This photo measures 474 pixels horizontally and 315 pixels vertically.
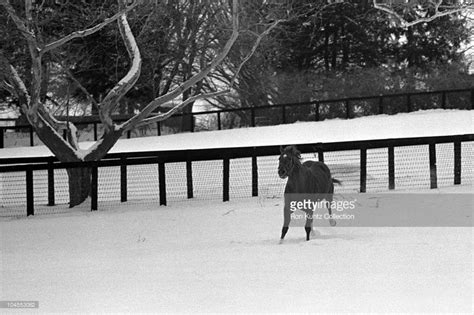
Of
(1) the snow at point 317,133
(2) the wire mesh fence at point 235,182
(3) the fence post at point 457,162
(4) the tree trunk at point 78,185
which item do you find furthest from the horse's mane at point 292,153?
(1) the snow at point 317,133

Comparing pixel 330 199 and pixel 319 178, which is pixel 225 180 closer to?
pixel 330 199

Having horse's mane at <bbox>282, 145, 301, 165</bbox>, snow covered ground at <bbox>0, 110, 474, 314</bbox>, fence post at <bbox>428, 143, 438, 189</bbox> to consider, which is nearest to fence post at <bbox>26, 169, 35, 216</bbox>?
snow covered ground at <bbox>0, 110, 474, 314</bbox>

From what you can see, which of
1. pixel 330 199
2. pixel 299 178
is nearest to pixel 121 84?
pixel 330 199

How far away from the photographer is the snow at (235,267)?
24.4 feet

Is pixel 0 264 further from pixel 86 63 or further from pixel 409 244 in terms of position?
pixel 86 63

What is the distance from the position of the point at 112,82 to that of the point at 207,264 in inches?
887

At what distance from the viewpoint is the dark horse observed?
959 centimetres

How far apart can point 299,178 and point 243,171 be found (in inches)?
436

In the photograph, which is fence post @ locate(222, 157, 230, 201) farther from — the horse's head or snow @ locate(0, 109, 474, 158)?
snow @ locate(0, 109, 474, 158)

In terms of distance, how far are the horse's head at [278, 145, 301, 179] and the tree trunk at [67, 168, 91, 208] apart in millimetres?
7586

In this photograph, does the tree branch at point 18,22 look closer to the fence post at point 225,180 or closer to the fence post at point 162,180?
the fence post at point 162,180

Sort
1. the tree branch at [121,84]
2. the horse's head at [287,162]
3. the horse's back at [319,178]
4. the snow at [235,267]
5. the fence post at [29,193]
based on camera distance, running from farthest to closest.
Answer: the tree branch at [121,84], the fence post at [29,193], the horse's back at [319,178], the horse's head at [287,162], the snow at [235,267]

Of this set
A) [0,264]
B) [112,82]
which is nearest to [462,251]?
[0,264]

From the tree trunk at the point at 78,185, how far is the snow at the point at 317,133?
9.84m
